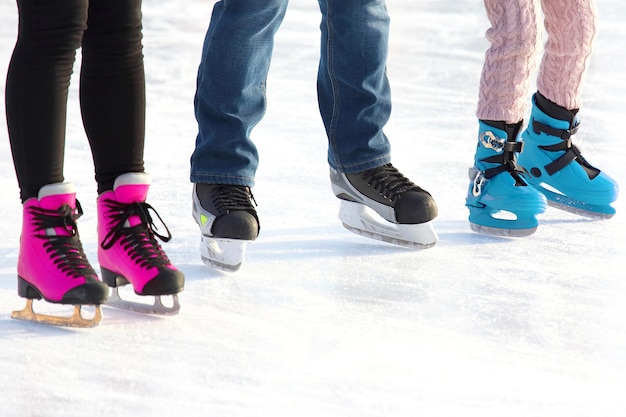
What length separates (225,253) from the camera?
1721mm

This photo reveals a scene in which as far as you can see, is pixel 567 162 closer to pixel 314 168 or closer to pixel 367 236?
pixel 367 236

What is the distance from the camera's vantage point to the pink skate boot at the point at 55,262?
140cm

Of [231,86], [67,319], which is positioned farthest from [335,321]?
[231,86]

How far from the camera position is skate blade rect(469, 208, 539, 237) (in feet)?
6.40

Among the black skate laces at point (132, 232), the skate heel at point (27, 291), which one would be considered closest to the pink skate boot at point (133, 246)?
the black skate laces at point (132, 232)

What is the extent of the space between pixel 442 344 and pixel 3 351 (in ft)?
2.02

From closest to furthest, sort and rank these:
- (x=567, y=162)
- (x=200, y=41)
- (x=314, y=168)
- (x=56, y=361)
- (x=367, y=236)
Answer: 1. (x=56, y=361)
2. (x=367, y=236)
3. (x=567, y=162)
4. (x=314, y=168)
5. (x=200, y=41)

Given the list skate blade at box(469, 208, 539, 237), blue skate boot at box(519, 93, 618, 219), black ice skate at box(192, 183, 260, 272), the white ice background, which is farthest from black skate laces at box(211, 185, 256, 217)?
blue skate boot at box(519, 93, 618, 219)

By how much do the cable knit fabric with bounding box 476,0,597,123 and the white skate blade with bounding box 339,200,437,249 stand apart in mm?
281

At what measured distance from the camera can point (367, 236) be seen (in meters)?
1.95

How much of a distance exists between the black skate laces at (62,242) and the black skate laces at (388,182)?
66 cm

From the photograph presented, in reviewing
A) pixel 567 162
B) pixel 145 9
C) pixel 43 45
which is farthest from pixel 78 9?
pixel 145 9

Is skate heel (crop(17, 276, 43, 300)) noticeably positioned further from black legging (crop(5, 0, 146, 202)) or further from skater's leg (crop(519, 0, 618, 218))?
skater's leg (crop(519, 0, 618, 218))

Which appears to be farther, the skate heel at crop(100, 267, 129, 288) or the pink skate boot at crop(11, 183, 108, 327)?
the skate heel at crop(100, 267, 129, 288)
